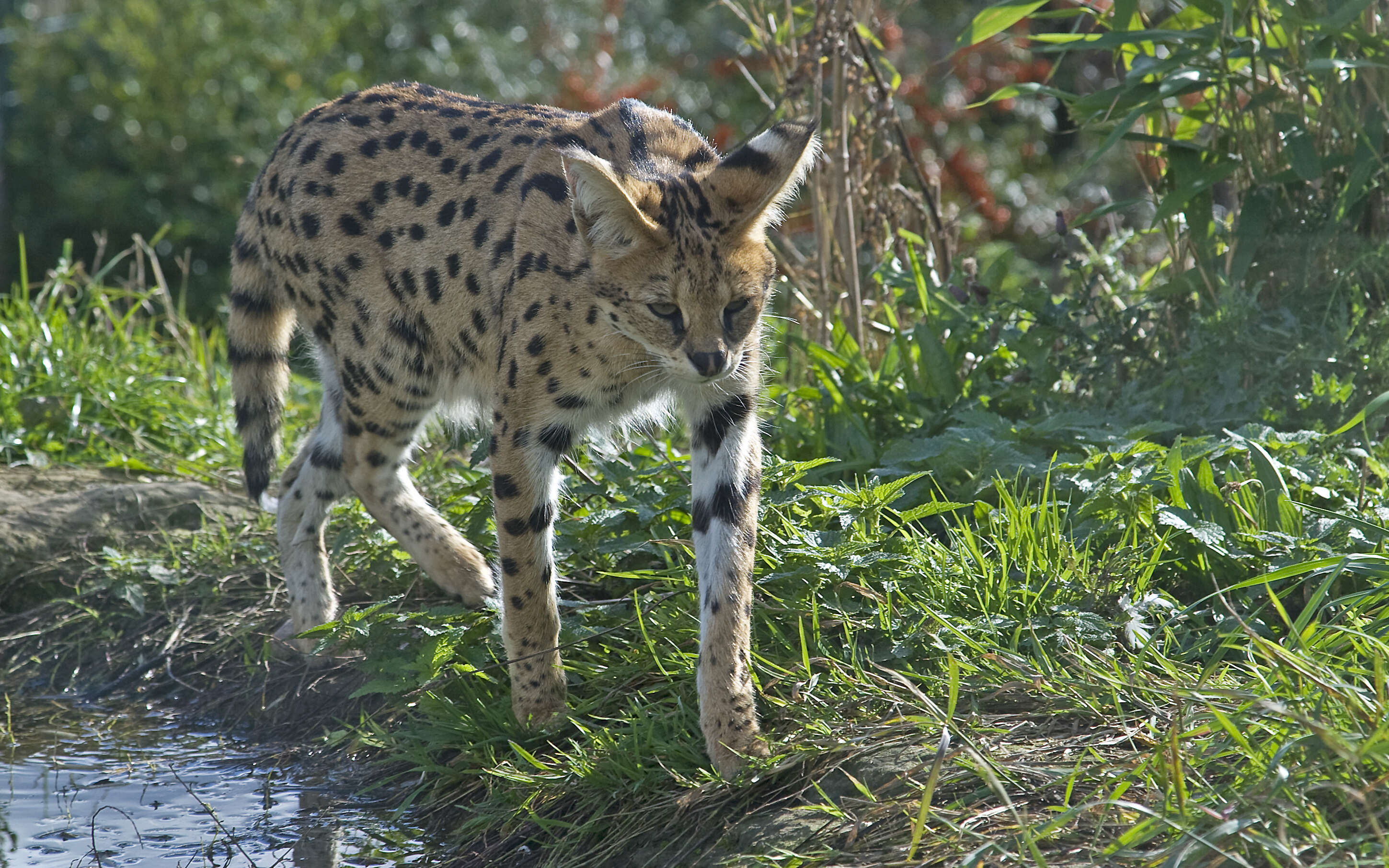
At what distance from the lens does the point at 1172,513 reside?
11.4 feet

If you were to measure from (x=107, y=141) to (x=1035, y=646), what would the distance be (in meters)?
8.12

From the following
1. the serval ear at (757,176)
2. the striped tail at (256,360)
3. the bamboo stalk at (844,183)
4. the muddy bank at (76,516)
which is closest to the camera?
the serval ear at (757,176)

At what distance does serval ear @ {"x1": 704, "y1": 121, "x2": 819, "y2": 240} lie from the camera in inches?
134

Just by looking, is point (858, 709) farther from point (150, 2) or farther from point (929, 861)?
point (150, 2)

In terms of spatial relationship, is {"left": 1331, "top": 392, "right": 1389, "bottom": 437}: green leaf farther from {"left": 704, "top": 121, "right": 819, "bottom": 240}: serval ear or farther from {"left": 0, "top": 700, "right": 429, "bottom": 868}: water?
{"left": 0, "top": 700, "right": 429, "bottom": 868}: water

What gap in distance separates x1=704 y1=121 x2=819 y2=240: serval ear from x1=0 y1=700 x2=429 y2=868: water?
1753 millimetres

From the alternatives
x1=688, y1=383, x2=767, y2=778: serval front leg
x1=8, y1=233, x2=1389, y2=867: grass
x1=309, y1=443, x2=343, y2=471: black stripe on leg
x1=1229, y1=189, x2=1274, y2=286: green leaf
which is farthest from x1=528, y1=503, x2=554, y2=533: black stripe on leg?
x1=1229, y1=189, x2=1274, y2=286: green leaf

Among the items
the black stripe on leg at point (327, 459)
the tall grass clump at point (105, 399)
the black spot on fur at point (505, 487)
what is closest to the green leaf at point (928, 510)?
the black spot on fur at point (505, 487)

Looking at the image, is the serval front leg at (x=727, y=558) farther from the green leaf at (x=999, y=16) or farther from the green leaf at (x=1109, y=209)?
the green leaf at (x=999, y=16)

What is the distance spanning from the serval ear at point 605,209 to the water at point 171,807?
5.15ft

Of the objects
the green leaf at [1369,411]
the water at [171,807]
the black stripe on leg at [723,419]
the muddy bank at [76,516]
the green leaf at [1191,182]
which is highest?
the green leaf at [1191,182]

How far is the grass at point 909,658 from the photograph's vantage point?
262 centimetres

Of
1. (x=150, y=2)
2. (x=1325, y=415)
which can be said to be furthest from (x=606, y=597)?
(x=150, y=2)

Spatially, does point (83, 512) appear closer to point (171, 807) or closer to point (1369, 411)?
point (171, 807)
